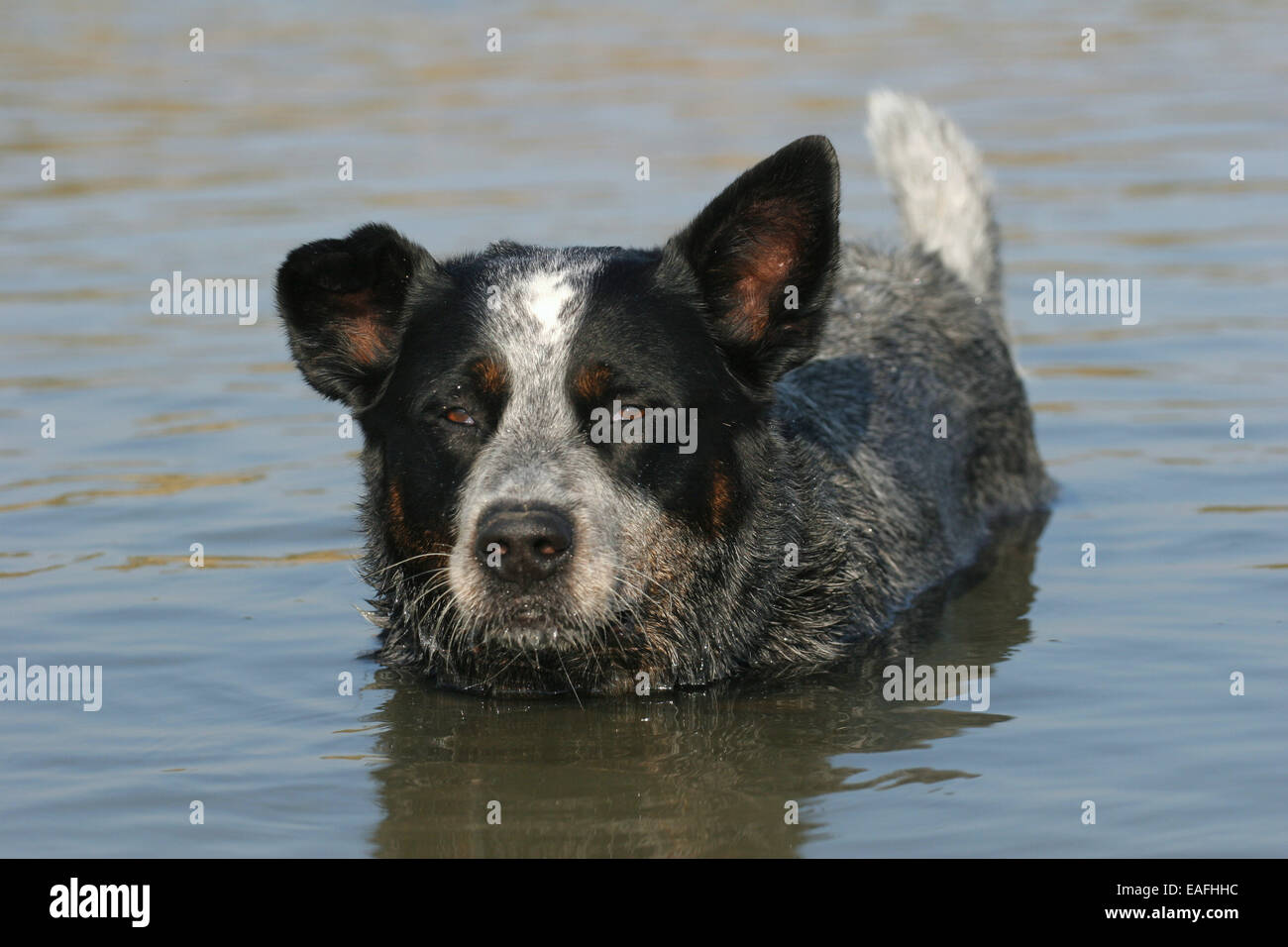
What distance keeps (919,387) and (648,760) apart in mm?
2722

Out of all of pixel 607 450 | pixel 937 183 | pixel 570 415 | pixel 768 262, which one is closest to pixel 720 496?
pixel 607 450

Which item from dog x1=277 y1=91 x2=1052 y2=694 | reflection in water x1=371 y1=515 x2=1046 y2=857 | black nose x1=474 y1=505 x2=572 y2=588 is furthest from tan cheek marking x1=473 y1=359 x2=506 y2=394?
reflection in water x1=371 y1=515 x2=1046 y2=857

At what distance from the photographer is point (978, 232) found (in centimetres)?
944

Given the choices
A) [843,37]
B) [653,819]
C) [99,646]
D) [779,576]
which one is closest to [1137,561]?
[779,576]

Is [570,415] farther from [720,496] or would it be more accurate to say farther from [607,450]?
[720,496]

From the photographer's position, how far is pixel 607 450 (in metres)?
5.88

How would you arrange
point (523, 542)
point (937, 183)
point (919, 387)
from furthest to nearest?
1. point (937, 183)
2. point (919, 387)
3. point (523, 542)

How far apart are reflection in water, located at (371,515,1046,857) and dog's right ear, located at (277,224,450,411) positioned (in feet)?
3.48

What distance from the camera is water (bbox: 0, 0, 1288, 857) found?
559 centimetres

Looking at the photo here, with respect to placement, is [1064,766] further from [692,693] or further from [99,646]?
[99,646]

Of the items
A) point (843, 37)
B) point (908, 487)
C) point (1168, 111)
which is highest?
point (843, 37)

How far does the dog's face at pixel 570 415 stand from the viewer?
579cm

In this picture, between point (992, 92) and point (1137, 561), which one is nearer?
point (1137, 561)
